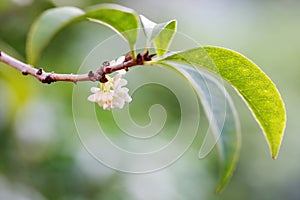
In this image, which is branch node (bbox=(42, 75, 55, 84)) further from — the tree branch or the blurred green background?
the blurred green background

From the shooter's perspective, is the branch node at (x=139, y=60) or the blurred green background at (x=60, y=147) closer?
the branch node at (x=139, y=60)

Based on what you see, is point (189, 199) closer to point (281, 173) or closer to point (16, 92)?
point (16, 92)

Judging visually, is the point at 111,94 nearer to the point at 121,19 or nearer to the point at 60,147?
the point at 121,19

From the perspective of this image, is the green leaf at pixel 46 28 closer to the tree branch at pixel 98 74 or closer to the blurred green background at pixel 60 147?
the tree branch at pixel 98 74

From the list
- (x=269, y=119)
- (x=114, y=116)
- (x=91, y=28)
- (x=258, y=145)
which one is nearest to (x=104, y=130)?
(x=114, y=116)

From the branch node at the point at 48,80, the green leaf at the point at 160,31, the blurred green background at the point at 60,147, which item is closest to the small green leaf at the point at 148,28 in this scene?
the green leaf at the point at 160,31

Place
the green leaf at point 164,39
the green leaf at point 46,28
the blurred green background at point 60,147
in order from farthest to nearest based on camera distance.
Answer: the blurred green background at point 60,147, the green leaf at point 164,39, the green leaf at point 46,28

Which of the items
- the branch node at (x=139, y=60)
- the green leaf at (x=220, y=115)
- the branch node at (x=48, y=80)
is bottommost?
the green leaf at (x=220, y=115)
